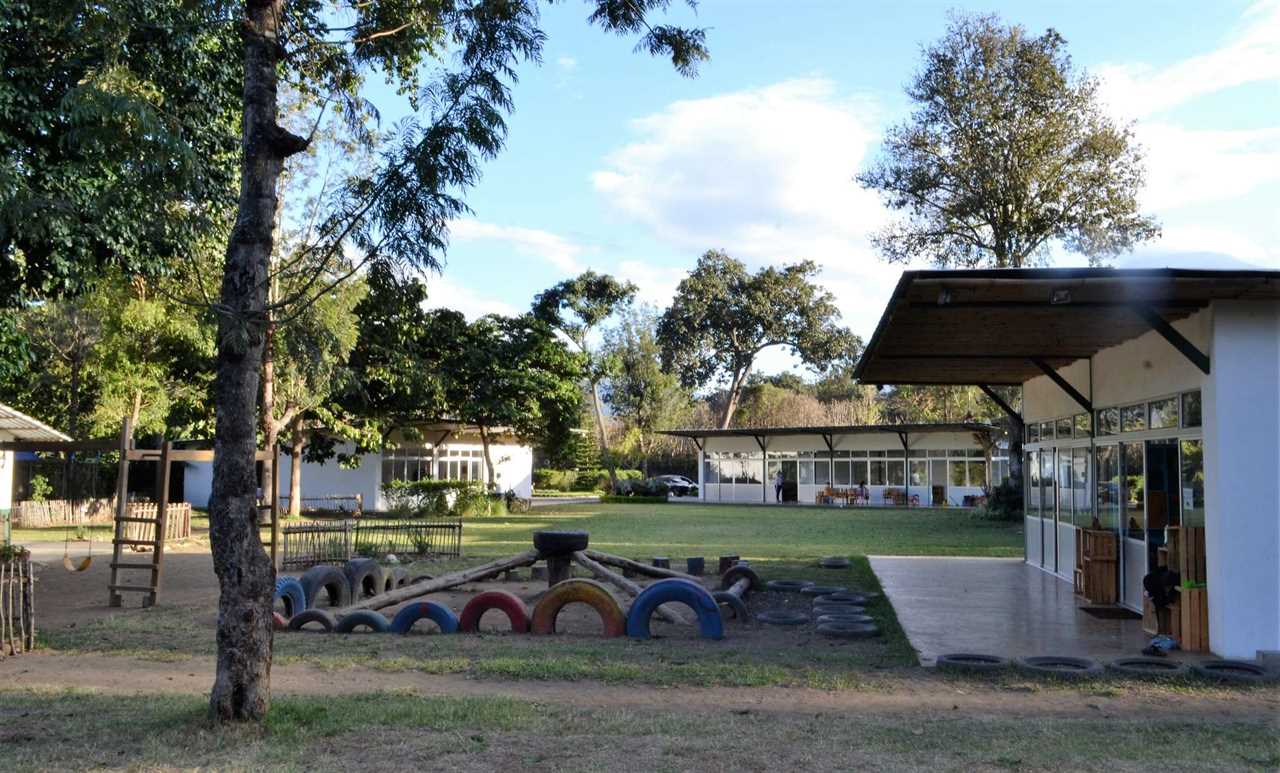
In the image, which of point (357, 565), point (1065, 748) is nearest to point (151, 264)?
point (357, 565)

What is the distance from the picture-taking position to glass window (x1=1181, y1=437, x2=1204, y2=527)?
31.2ft

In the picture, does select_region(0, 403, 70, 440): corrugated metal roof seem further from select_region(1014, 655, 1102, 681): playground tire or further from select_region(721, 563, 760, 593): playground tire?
select_region(1014, 655, 1102, 681): playground tire

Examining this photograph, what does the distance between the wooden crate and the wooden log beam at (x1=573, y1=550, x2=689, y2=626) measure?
4941mm

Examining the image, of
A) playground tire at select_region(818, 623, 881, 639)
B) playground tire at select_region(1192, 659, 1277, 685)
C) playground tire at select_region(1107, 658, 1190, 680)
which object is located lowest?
playground tire at select_region(818, 623, 881, 639)

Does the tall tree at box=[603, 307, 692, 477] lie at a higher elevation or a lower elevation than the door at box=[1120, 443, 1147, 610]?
higher

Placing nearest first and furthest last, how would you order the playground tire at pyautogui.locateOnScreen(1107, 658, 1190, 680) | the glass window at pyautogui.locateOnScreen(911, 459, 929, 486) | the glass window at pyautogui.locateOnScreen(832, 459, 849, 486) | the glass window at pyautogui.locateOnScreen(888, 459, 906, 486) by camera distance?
the playground tire at pyautogui.locateOnScreen(1107, 658, 1190, 680) < the glass window at pyautogui.locateOnScreen(911, 459, 929, 486) < the glass window at pyautogui.locateOnScreen(888, 459, 906, 486) < the glass window at pyautogui.locateOnScreen(832, 459, 849, 486)

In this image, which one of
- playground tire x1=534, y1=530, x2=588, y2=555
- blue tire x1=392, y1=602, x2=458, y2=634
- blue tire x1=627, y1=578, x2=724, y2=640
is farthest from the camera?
playground tire x1=534, y1=530, x2=588, y2=555

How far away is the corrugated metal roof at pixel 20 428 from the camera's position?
64.6 ft

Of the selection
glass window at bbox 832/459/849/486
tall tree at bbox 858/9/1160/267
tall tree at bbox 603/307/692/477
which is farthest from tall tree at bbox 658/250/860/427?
tall tree at bbox 858/9/1160/267

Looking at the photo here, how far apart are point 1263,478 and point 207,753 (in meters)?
8.49

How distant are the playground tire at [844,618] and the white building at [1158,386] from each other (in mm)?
3070

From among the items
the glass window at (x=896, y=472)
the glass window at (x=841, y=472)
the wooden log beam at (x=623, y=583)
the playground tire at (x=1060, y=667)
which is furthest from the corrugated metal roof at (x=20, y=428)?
A: the glass window at (x=896, y=472)

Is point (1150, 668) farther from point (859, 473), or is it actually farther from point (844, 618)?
point (859, 473)

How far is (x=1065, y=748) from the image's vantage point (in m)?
5.98
